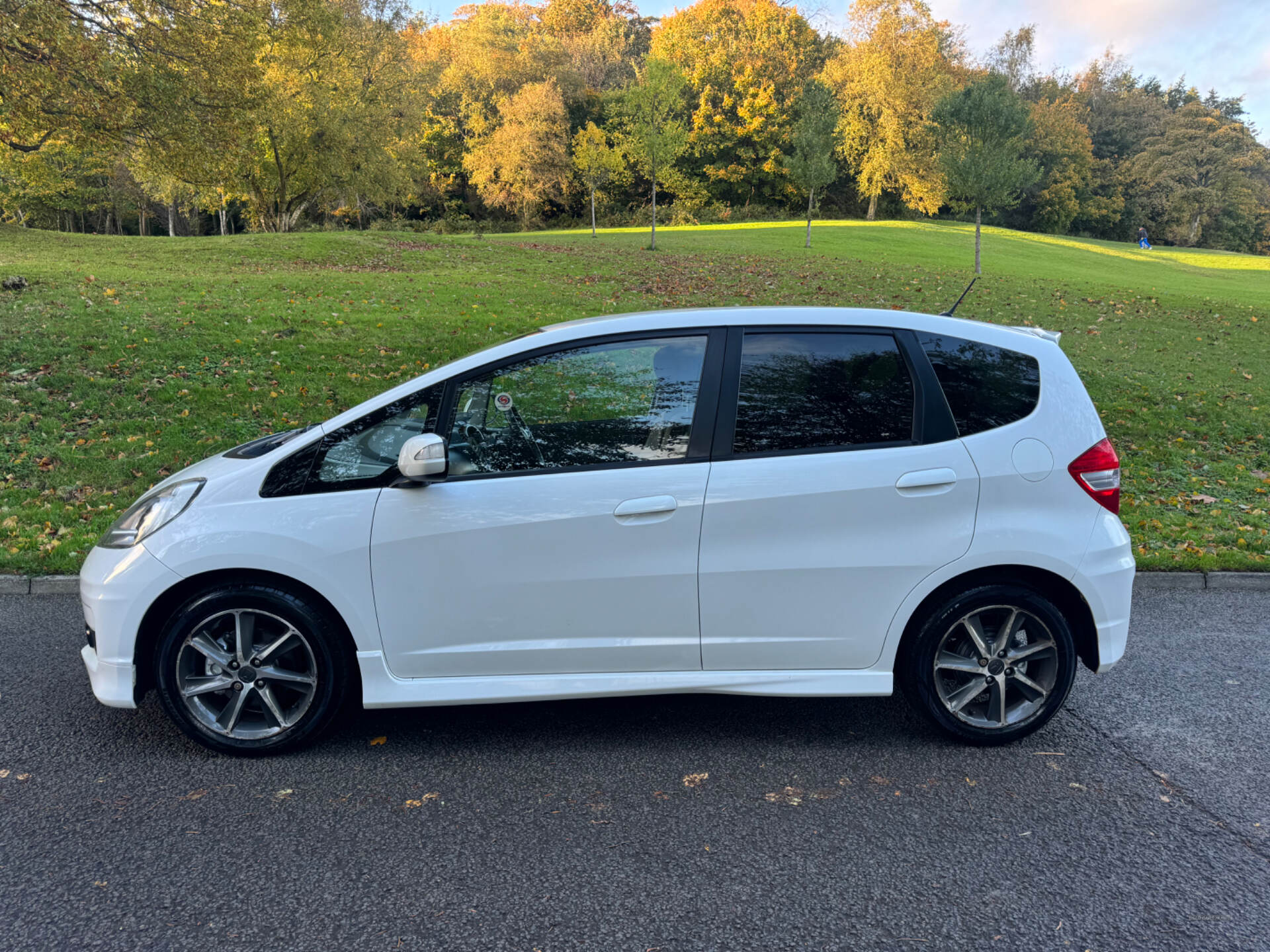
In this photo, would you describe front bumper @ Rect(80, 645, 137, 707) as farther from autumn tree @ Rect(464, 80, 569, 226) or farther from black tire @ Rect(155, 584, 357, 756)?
autumn tree @ Rect(464, 80, 569, 226)

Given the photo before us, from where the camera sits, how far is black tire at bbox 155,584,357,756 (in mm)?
3432

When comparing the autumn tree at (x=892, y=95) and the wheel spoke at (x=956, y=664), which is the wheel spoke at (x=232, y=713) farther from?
the autumn tree at (x=892, y=95)

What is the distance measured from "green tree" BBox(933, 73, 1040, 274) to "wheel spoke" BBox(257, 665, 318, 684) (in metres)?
26.9

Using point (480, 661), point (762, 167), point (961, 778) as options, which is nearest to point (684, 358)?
point (480, 661)

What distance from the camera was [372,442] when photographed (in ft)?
11.6

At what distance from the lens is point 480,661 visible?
346 centimetres

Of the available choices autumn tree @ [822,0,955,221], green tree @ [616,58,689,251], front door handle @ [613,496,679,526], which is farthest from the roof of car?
autumn tree @ [822,0,955,221]

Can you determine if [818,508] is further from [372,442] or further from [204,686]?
[204,686]

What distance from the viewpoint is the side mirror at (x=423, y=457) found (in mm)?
3283

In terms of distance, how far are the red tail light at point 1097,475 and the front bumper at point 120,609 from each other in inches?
146

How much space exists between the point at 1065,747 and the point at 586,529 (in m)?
2.29

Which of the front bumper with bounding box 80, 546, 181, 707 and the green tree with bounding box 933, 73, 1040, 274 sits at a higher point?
the green tree with bounding box 933, 73, 1040, 274

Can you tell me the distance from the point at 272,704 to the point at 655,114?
29989 mm

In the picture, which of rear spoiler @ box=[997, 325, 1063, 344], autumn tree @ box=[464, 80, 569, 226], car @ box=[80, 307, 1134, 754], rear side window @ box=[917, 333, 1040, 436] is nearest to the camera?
car @ box=[80, 307, 1134, 754]
